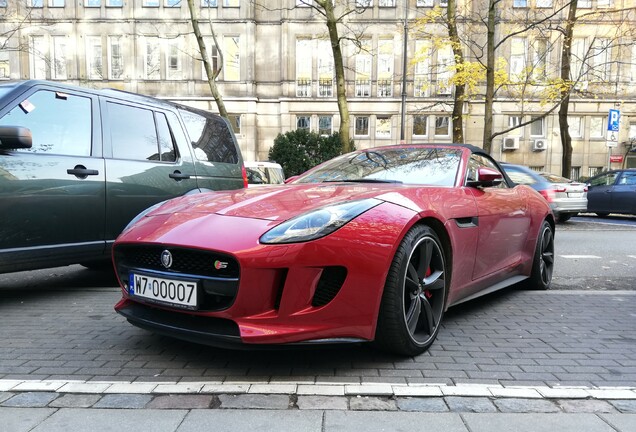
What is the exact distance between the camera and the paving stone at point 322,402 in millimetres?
2238

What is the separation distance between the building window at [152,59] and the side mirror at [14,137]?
1043 inches

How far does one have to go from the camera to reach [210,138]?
5801mm

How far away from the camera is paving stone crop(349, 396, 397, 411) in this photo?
7.32ft

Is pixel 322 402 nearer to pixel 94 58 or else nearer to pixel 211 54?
pixel 211 54

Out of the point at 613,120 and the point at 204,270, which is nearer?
the point at 204,270

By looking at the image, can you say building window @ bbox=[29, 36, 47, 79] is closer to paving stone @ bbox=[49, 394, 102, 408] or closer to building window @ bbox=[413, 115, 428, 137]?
building window @ bbox=[413, 115, 428, 137]

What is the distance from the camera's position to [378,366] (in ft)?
9.06

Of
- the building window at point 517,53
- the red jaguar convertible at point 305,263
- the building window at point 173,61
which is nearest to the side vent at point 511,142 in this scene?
the building window at point 517,53

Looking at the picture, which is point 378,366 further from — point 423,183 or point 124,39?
point 124,39

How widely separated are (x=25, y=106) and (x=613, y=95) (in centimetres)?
3164

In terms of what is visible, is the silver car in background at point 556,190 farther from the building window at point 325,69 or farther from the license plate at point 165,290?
the building window at point 325,69

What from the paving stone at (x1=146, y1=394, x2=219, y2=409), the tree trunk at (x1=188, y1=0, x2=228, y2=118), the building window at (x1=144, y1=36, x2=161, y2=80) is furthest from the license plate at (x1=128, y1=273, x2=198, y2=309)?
the building window at (x1=144, y1=36, x2=161, y2=80)

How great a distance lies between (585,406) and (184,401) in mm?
1963

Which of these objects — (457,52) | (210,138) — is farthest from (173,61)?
(210,138)
